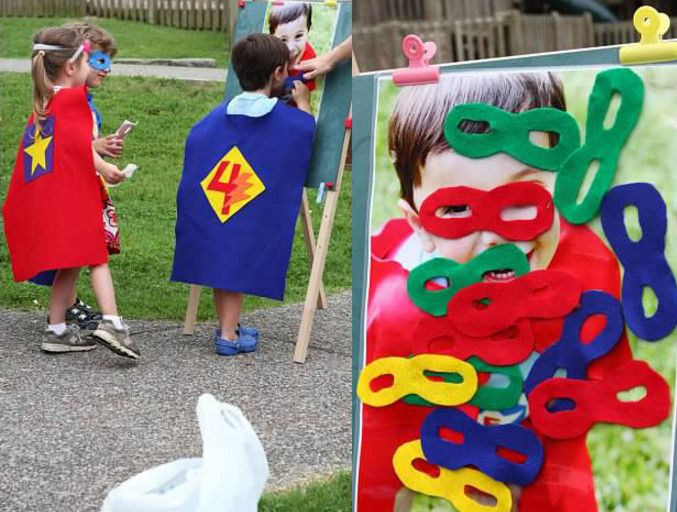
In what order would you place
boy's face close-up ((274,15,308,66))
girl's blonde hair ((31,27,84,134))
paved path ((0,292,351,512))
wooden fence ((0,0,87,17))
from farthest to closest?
wooden fence ((0,0,87,17)) → boy's face close-up ((274,15,308,66)) → girl's blonde hair ((31,27,84,134)) → paved path ((0,292,351,512))

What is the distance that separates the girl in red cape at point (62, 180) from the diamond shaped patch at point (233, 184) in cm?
44

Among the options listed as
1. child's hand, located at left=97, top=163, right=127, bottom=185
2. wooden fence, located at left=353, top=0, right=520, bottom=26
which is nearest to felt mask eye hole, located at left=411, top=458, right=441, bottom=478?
wooden fence, located at left=353, top=0, right=520, bottom=26

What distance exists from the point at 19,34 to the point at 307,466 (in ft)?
45.1

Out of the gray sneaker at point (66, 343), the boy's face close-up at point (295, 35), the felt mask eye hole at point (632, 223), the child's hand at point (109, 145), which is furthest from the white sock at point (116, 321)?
the felt mask eye hole at point (632, 223)

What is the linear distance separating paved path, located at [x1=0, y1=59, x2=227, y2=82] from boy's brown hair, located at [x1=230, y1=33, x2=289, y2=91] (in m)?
7.87

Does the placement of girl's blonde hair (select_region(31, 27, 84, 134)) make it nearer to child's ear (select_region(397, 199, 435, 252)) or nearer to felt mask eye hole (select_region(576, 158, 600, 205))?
child's ear (select_region(397, 199, 435, 252))

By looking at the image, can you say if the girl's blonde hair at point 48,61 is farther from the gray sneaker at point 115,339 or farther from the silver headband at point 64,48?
the gray sneaker at point 115,339

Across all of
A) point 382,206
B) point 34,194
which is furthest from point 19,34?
point 382,206

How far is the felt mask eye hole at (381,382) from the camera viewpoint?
10.2 ft

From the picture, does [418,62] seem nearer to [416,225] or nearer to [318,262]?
[416,225]

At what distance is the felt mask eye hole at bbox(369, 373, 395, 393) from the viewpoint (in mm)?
3111

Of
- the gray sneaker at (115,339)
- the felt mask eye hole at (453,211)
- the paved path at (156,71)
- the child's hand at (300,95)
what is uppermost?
the felt mask eye hole at (453,211)

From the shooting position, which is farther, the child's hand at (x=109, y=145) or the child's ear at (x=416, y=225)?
the child's hand at (x=109, y=145)

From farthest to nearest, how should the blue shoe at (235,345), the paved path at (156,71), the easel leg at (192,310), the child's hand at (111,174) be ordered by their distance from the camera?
the paved path at (156,71), the easel leg at (192,310), the blue shoe at (235,345), the child's hand at (111,174)
